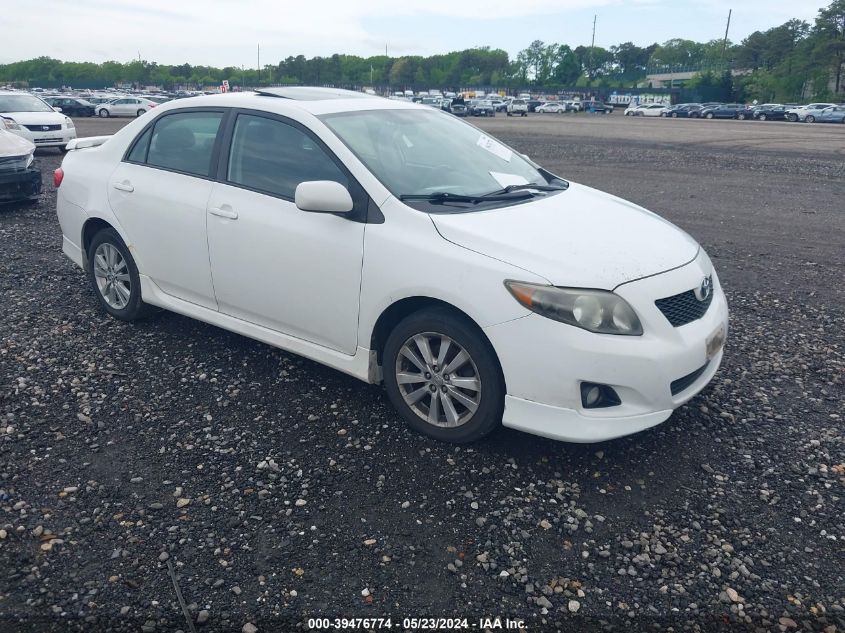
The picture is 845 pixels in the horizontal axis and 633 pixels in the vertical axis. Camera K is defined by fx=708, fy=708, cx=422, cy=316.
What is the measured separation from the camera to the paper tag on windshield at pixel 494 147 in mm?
4922

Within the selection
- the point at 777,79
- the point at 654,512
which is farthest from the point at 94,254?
the point at 777,79

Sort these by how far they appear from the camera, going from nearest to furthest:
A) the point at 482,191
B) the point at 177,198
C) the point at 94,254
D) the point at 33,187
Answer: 1. the point at 482,191
2. the point at 177,198
3. the point at 94,254
4. the point at 33,187

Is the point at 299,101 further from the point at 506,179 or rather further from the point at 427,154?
the point at 506,179

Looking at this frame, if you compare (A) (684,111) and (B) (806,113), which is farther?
(A) (684,111)

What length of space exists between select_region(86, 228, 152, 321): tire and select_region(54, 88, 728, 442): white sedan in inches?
2.1

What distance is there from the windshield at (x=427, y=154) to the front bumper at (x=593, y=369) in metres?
1.17

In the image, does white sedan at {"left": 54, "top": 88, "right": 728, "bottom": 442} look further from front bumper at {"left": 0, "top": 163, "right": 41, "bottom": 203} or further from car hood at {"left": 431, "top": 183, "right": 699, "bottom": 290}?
front bumper at {"left": 0, "top": 163, "right": 41, "bottom": 203}

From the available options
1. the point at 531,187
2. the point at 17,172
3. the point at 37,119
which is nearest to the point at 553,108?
the point at 37,119

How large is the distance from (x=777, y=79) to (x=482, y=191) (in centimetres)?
9558

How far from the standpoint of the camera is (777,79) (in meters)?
85.3

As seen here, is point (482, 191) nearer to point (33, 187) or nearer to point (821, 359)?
point (821, 359)

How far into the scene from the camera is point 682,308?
369cm

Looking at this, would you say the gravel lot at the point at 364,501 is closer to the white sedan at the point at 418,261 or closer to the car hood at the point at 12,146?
the white sedan at the point at 418,261

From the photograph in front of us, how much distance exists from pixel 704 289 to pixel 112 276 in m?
4.31
